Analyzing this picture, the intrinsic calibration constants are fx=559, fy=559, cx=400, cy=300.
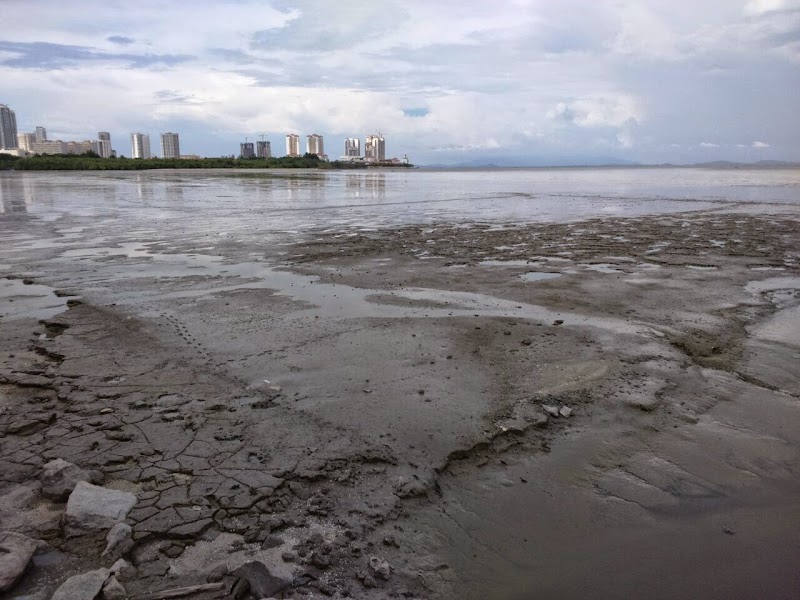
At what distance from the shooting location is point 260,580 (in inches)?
116

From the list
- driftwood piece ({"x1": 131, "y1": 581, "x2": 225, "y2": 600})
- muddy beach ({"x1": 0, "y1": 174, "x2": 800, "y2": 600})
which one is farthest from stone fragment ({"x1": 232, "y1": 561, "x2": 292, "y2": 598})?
driftwood piece ({"x1": 131, "y1": 581, "x2": 225, "y2": 600})

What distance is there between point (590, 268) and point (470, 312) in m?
4.61

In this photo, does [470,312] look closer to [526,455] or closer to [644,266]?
[526,455]

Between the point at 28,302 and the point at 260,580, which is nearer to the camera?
the point at 260,580

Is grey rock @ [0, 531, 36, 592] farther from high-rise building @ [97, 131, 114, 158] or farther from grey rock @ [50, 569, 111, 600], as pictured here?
high-rise building @ [97, 131, 114, 158]

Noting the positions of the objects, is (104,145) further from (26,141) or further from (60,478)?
(60,478)

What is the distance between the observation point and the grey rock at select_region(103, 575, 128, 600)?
281 centimetres

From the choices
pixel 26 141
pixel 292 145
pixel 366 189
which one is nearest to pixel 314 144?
pixel 292 145

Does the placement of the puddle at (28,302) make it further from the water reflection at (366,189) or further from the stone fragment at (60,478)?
the water reflection at (366,189)

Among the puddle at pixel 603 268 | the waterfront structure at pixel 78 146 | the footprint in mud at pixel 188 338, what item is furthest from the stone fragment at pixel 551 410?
the waterfront structure at pixel 78 146

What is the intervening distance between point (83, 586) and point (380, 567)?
60.2 inches

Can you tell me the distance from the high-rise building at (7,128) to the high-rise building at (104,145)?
70.1ft

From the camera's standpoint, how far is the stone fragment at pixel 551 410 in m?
5.08

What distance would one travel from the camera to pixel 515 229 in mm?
18375
